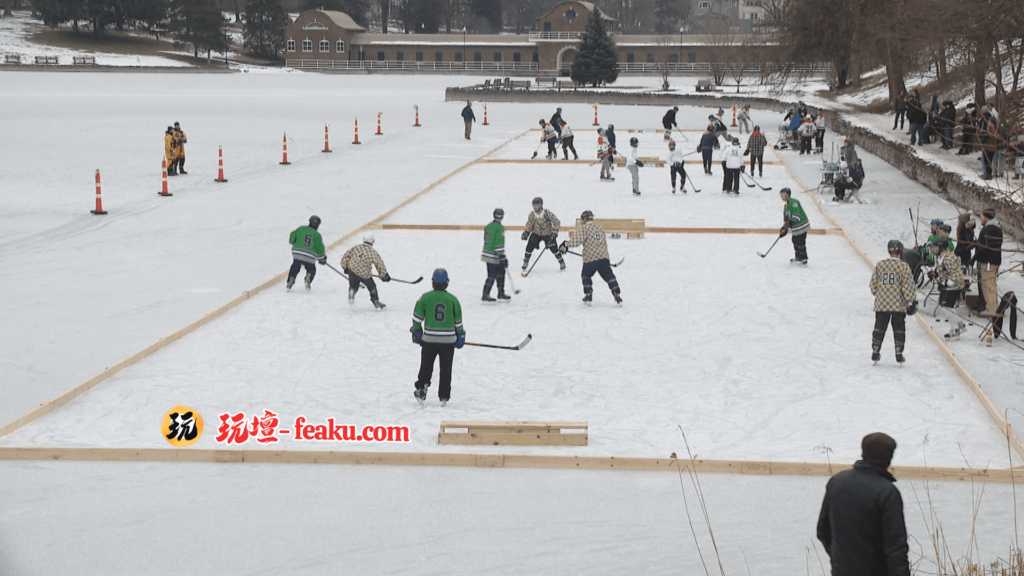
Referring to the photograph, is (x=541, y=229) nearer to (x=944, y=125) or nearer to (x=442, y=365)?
(x=442, y=365)

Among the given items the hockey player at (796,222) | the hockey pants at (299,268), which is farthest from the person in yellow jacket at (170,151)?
the hockey player at (796,222)

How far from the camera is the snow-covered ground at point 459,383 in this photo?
704 centimetres

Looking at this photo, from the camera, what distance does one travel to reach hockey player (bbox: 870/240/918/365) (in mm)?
10531

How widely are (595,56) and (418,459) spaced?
68.7 metres

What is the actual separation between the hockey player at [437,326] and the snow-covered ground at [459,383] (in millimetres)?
516

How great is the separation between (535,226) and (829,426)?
21.5 ft

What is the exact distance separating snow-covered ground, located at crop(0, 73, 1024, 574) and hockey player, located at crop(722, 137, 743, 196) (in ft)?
2.22

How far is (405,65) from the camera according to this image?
319 feet

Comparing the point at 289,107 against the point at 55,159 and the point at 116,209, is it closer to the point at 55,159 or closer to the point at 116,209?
the point at 55,159

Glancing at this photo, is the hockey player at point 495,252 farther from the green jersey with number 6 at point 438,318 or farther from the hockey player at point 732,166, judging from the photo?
the hockey player at point 732,166

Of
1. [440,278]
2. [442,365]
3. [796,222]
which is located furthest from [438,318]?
[796,222]

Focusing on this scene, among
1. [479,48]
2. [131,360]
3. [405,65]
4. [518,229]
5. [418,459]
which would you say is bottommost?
[418,459]

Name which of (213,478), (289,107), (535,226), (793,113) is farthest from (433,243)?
(289,107)

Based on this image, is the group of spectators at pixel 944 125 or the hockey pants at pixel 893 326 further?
the group of spectators at pixel 944 125
